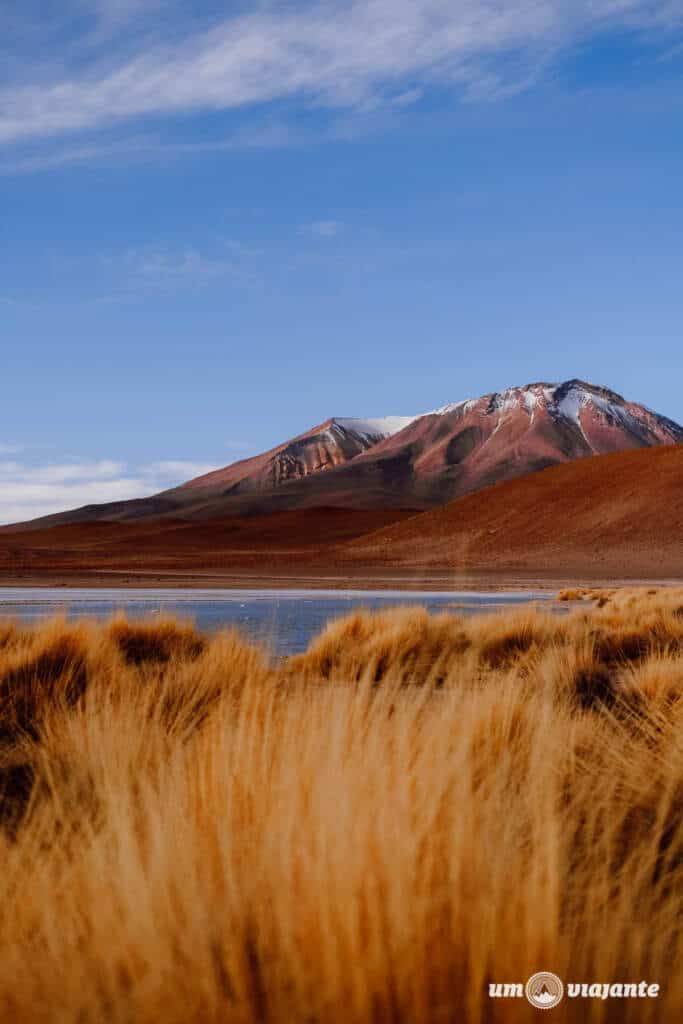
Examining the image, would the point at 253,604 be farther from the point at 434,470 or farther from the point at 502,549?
the point at 434,470

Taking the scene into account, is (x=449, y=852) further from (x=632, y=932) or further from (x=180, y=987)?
(x=180, y=987)

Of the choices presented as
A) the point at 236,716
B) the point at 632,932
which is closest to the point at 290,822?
the point at 632,932

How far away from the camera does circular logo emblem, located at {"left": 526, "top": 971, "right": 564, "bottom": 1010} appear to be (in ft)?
6.61

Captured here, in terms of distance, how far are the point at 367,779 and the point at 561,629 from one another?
30.9ft

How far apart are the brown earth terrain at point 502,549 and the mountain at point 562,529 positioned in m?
0.08

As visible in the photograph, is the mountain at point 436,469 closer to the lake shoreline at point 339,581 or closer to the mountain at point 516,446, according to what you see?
the mountain at point 516,446

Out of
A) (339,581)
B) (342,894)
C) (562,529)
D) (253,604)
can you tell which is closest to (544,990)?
(342,894)

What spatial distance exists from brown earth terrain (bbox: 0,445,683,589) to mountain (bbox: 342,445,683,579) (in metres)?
0.08

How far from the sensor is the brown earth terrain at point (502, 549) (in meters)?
41.5

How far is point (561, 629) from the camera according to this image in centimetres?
1199

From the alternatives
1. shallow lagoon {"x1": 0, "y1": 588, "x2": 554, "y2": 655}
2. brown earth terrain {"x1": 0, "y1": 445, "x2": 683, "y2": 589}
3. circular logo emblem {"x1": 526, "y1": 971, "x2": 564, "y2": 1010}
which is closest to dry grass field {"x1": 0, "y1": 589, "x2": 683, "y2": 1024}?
circular logo emblem {"x1": 526, "y1": 971, "x2": 564, "y2": 1010}

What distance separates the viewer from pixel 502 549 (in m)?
58.3

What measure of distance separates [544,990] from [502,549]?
186ft

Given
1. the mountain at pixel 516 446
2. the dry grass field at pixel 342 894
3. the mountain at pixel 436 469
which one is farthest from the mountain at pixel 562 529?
the mountain at pixel 516 446
